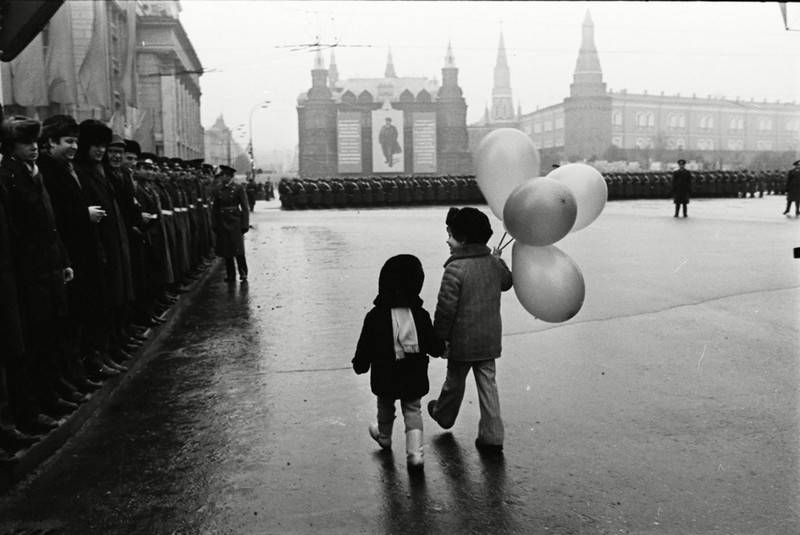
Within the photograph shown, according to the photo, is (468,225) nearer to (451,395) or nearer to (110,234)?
(451,395)

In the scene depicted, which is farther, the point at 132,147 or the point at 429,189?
the point at 429,189

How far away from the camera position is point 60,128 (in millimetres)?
5254

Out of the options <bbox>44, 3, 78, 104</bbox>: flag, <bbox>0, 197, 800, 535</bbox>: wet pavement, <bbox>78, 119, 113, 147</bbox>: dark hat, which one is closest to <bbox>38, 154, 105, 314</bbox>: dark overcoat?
<bbox>78, 119, 113, 147</bbox>: dark hat

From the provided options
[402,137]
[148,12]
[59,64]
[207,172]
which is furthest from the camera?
[402,137]

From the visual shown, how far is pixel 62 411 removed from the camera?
492 cm

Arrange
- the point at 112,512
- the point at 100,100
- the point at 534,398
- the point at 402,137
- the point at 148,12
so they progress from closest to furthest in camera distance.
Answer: the point at 112,512 → the point at 534,398 → the point at 100,100 → the point at 148,12 → the point at 402,137

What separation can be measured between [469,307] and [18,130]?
271cm

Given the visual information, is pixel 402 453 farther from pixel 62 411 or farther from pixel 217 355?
pixel 217 355

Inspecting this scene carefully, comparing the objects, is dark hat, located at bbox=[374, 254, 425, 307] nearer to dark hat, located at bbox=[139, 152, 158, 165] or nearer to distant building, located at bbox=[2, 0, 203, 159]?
dark hat, located at bbox=[139, 152, 158, 165]

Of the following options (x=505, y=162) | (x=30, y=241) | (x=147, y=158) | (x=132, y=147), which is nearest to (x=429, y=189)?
(x=147, y=158)

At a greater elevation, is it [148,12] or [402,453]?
[148,12]

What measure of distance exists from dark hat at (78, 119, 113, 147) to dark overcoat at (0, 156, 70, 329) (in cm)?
129

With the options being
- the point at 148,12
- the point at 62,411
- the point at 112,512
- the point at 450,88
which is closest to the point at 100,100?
the point at 62,411

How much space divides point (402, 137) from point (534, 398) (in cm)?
9099
